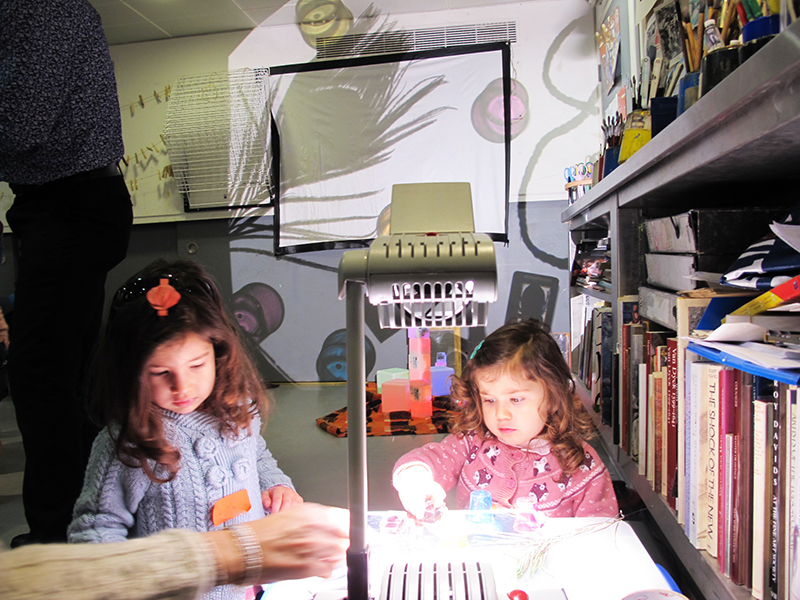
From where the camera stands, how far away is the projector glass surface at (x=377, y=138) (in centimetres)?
293

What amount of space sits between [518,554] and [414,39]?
116 inches

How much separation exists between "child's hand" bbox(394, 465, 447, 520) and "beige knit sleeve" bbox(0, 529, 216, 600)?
0.40 metres

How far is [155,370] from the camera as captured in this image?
94cm

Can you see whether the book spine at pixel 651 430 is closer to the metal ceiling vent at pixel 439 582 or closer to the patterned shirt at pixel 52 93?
the metal ceiling vent at pixel 439 582

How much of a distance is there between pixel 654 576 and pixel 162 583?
56 centimetres

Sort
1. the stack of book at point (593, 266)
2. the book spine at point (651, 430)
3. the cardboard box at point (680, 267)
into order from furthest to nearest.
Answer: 1. the stack of book at point (593, 266)
2. the book spine at point (651, 430)
3. the cardboard box at point (680, 267)

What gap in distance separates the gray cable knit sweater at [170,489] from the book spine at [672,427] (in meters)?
0.80

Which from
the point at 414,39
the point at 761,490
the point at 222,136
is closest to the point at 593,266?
the point at 761,490

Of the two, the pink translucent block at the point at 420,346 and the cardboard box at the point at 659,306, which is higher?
the cardboard box at the point at 659,306

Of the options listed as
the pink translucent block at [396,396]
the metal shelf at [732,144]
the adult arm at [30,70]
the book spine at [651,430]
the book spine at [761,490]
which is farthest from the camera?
the pink translucent block at [396,396]

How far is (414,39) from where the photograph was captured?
299 cm

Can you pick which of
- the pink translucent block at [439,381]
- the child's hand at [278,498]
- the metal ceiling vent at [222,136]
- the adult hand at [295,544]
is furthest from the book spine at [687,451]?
the metal ceiling vent at [222,136]

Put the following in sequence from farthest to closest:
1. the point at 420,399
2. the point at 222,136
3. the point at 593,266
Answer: the point at 222,136, the point at 420,399, the point at 593,266

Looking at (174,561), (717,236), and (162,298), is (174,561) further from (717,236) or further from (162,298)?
(717,236)
